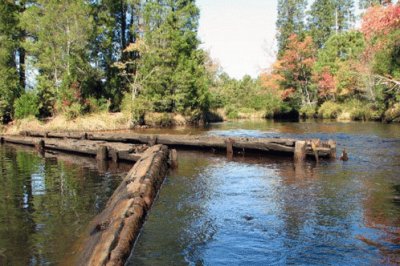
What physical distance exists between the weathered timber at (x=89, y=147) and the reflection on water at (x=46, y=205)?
2.99ft

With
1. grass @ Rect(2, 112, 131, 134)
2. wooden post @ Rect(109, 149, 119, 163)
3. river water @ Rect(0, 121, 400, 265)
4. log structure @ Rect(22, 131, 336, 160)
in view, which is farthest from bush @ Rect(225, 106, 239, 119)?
river water @ Rect(0, 121, 400, 265)

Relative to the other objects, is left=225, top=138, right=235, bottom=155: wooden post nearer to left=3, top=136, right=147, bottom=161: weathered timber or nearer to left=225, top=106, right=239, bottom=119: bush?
left=3, top=136, right=147, bottom=161: weathered timber

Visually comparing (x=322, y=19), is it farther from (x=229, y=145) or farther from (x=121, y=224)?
(x=121, y=224)

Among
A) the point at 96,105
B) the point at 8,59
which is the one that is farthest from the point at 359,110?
the point at 8,59

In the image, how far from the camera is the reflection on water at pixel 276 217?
612cm

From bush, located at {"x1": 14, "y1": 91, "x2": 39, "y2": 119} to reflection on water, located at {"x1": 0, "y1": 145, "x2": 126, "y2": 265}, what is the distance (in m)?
18.2

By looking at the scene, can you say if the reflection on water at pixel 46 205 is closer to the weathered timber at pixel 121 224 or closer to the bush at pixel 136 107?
the weathered timber at pixel 121 224

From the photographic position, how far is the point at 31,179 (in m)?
12.7

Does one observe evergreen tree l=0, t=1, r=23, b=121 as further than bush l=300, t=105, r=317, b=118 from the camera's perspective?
No

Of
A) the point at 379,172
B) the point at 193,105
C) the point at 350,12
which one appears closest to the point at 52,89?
the point at 193,105

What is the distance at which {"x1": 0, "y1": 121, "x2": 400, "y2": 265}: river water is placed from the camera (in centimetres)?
619

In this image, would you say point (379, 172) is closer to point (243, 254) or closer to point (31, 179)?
point (243, 254)

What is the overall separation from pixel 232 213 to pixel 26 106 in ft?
95.9

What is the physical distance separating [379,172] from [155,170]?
679 cm
